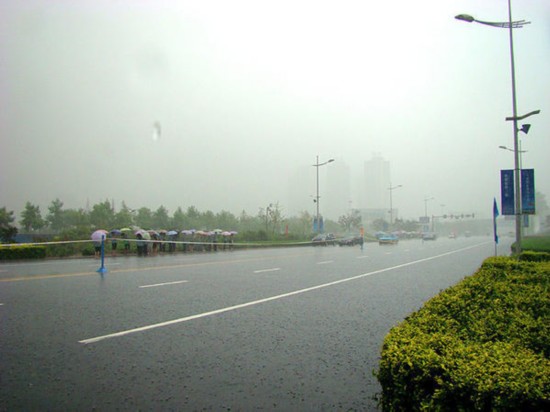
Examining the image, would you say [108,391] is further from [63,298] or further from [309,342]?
[63,298]

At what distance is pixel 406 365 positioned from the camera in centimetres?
251

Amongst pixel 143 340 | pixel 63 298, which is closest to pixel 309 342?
pixel 143 340

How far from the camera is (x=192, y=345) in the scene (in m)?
4.99

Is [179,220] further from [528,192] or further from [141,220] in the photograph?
[528,192]

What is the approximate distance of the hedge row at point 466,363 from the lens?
2.17m

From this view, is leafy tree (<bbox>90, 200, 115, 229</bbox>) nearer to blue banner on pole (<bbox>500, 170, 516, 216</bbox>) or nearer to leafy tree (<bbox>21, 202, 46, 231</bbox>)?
leafy tree (<bbox>21, 202, 46, 231</bbox>)

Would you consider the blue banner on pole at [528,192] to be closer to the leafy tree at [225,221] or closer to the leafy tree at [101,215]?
the leafy tree at [101,215]

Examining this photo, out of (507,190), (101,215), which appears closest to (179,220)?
(101,215)

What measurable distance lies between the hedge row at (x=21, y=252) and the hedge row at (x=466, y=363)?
21.8m

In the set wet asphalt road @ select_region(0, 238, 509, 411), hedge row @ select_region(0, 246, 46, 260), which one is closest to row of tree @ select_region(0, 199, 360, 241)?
hedge row @ select_region(0, 246, 46, 260)

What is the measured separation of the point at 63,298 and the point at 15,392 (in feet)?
16.2

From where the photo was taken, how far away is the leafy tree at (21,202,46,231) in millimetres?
52625

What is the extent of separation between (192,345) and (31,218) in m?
56.5

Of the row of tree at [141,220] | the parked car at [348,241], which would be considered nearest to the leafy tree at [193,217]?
the row of tree at [141,220]
